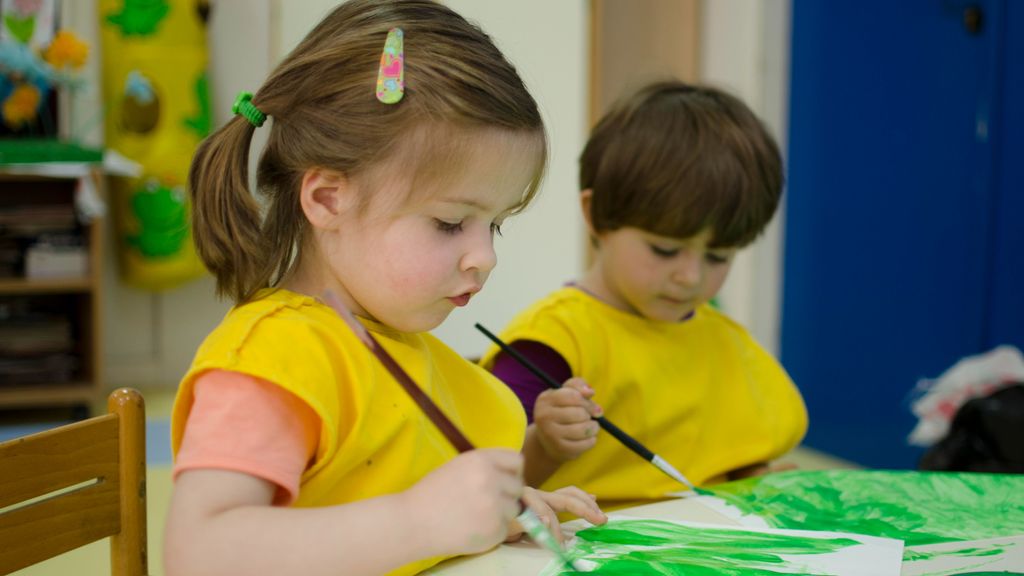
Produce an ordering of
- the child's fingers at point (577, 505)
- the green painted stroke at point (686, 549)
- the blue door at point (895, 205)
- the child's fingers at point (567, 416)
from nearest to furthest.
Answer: the green painted stroke at point (686, 549) → the child's fingers at point (577, 505) → the child's fingers at point (567, 416) → the blue door at point (895, 205)

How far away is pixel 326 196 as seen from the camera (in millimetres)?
852

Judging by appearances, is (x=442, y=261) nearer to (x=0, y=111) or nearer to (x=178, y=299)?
(x=0, y=111)

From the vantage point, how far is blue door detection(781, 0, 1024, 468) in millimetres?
2689

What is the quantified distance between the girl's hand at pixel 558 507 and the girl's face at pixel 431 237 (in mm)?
169

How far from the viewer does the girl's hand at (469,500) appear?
67 centimetres

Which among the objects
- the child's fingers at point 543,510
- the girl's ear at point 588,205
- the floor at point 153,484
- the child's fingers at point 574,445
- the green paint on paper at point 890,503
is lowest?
the floor at point 153,484

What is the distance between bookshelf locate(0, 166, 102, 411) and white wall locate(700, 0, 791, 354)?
2.09 m

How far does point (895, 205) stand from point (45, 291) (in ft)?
8.64

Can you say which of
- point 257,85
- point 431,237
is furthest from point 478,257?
point 257,85

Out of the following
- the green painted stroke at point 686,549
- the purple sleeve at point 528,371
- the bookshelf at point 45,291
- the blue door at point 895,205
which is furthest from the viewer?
the bookshelf at point 45,291

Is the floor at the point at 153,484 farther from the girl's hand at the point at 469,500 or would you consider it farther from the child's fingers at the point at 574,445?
the girl's hand at the point at 469,500

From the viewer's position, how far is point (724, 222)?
1.37 m

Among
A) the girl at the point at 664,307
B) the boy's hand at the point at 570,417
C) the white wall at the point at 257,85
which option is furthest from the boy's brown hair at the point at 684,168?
the white wall at the point at 257,85

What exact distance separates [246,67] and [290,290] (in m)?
3.44
